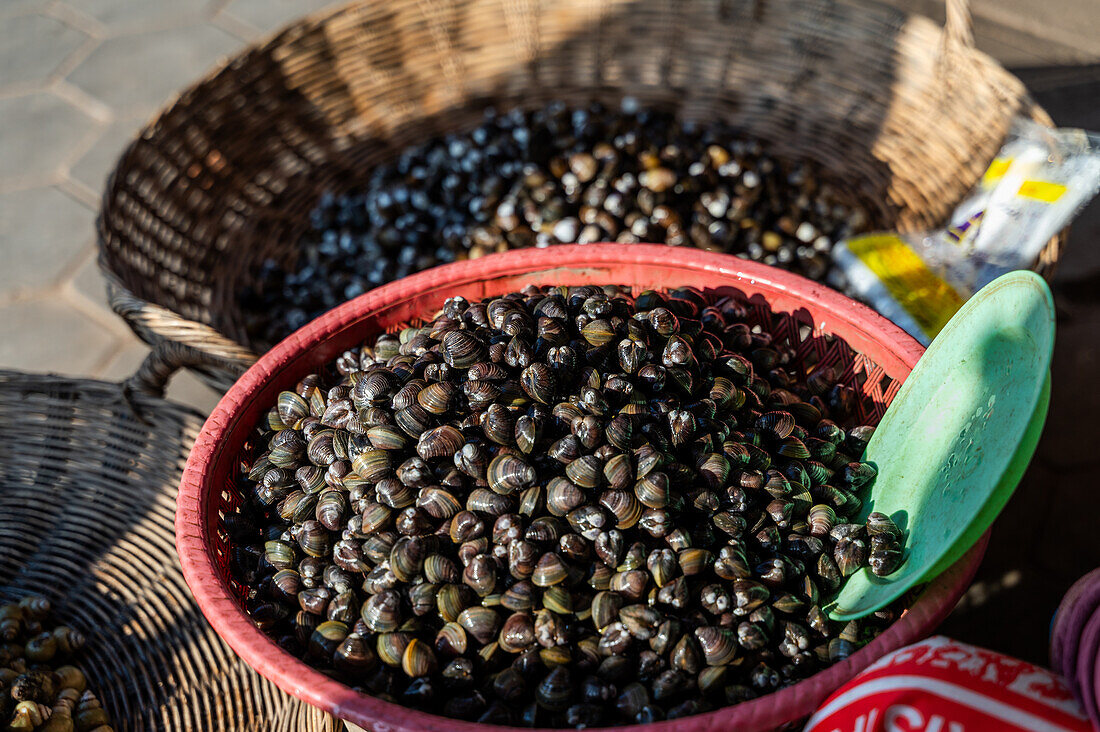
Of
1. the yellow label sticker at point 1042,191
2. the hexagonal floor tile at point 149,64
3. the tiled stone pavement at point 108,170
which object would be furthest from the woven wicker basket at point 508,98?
the hexagonal floor tile at point 149,64

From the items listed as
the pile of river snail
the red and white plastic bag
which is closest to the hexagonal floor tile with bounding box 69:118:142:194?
the pile of river snail

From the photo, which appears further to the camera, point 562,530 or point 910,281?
point 910,281

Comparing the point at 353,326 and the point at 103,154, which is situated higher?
the point at 353,326

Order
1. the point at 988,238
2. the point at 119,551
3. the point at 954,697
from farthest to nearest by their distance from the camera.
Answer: the point at 988,238, the point at 119,551, the point at 954,697

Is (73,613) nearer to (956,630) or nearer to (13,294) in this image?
(13,294)

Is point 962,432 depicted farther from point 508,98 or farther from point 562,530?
point 508,98

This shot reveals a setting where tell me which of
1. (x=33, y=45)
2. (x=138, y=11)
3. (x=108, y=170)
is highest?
(x=138, y=11)

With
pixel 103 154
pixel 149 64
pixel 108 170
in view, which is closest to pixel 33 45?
pixel 149 64
